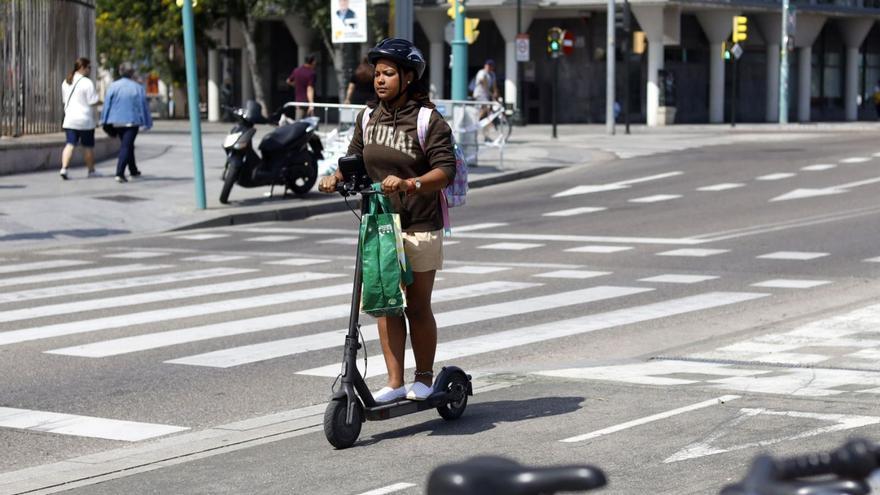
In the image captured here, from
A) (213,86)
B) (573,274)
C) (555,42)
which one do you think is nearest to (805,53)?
(555,42)

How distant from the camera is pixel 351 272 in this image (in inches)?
576

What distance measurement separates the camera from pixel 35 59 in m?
26.0

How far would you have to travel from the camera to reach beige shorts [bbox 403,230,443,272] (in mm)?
7340

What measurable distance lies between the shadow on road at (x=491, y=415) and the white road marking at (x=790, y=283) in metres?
5.71

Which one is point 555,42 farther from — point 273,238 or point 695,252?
point 695,252

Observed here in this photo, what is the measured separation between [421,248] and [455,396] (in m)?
0.81

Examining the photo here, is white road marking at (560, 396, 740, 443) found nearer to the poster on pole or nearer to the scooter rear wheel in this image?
the scooter rear wheel

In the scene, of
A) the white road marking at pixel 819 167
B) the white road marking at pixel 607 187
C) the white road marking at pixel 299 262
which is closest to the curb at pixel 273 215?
the white road marking at pixel 607 187

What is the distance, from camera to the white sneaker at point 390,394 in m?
7.41

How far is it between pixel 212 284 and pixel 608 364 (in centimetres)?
518

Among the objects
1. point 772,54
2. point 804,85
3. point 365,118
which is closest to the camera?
point 365,118

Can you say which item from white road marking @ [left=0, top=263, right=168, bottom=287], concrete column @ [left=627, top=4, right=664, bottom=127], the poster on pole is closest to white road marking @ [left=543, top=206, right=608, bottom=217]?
the poster on pole

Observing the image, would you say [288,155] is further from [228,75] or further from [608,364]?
[228,75]

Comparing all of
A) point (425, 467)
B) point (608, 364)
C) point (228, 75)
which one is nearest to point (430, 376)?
point (425, 467)
